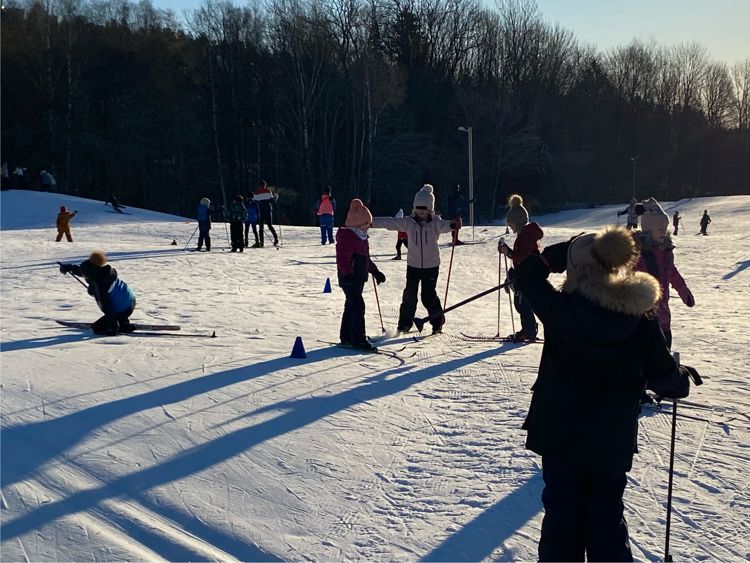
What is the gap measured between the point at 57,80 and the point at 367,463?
3941cm

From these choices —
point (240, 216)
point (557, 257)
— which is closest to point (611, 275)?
point (557, 257)

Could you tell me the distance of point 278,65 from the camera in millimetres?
43219

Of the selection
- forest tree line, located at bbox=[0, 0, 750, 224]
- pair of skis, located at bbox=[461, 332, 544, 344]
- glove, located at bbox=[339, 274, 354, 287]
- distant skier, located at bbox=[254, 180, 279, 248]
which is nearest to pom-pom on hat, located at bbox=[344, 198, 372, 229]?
glove, located at bbox=[339, 274, 354, 287]

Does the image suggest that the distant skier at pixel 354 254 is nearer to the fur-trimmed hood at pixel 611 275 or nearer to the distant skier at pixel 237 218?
the fur-trimmed hood at pixel 611 275

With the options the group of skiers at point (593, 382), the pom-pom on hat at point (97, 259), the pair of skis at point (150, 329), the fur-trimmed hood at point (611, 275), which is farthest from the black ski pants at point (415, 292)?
the fur-trimmed hood at point (611, 275)

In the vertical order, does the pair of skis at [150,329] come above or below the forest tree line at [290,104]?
below

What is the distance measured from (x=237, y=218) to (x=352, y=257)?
35.6 feet

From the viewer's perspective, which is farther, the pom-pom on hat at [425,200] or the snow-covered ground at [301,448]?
the pom-pom on hat at [425,200]

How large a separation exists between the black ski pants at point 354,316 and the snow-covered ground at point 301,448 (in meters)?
0.30

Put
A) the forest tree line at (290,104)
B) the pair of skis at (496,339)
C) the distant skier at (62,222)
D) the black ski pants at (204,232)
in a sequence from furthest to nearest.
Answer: the forest tree line at (290,104), the distant skier at (62,222), the black ski pants at (204,232), the pair of skis at (496,339)

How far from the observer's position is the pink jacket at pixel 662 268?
573 centimetres

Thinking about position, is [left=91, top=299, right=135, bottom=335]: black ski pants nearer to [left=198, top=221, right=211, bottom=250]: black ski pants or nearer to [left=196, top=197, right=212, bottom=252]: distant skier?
[left=196, top=197, right=212, bottom=252]: distant skier

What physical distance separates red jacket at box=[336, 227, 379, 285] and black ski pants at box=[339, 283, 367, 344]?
9cm

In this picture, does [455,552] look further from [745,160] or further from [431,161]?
[745,160]
